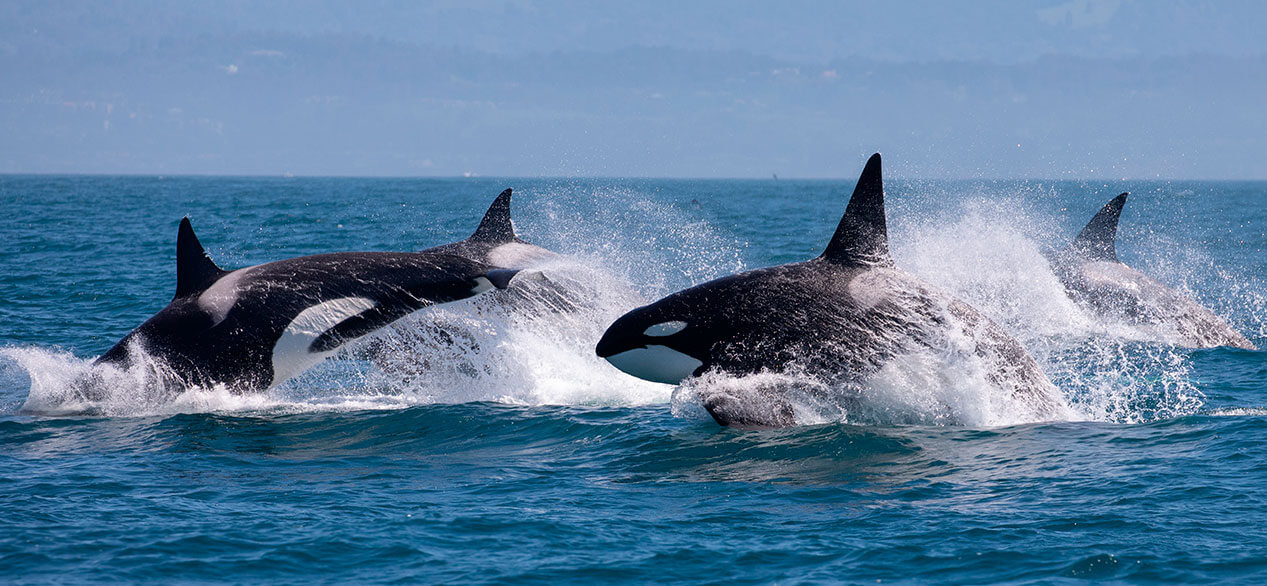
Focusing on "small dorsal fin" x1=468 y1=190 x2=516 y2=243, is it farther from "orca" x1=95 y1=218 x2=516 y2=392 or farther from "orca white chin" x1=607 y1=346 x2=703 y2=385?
"orca white chin" x1=607 y1=346 x2=703 y2=385

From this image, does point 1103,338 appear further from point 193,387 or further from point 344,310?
point 193,387

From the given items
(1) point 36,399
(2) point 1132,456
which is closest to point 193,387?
(1) point 36,399

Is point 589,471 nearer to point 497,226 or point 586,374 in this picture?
point 586,374

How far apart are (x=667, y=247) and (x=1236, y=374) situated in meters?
23.1

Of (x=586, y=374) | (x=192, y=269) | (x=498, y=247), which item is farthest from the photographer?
(x=498, y=247)

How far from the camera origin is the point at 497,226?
14.3m

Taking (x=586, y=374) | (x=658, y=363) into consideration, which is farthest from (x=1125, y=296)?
(x=658, y=363)

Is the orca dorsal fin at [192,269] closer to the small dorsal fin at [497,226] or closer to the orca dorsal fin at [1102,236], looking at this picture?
the small dorsal fin at [497,226]

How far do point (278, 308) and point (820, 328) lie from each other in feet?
16.5

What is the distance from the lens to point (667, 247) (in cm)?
3606

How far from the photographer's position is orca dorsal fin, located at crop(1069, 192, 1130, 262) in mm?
18312

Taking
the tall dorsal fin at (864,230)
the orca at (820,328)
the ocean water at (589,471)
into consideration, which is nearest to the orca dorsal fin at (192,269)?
the ocean water at (589,471)

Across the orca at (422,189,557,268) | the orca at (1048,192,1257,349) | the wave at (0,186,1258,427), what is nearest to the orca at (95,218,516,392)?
the wave at (0,186,1258,427)

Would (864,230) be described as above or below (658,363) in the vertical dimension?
above
